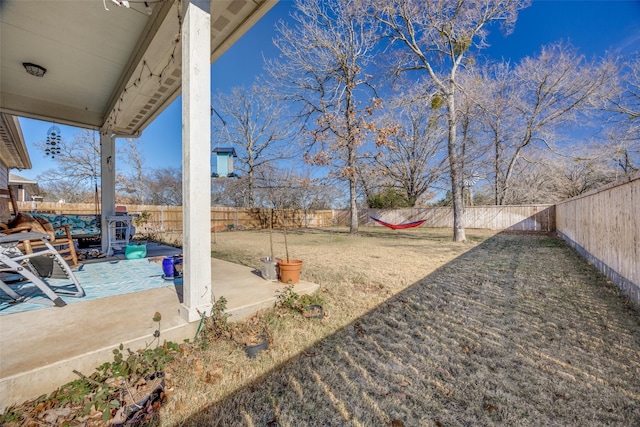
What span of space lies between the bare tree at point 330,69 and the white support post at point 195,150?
843 cm

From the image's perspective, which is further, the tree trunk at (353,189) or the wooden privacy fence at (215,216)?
the wooden privacy fence at (215,216)

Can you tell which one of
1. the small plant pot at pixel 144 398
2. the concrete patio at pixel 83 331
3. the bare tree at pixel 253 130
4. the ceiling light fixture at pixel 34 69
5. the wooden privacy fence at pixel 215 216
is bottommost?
the small plant pot at pixel 144 398

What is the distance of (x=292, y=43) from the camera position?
9.90 metres

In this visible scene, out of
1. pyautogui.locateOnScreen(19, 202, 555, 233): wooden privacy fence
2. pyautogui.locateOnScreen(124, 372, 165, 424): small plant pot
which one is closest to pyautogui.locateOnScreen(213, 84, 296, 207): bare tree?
pyautogui.locateOnScreen(19, 202, 555, 233): wooden privacy fence

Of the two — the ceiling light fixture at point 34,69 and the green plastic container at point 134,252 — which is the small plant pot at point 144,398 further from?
the ceiling light fixture at point 34,69

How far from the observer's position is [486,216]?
43.9ft

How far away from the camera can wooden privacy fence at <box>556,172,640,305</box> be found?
276 centimetres

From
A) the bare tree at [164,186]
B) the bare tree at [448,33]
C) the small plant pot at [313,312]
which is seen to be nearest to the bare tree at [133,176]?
the bare tree at [164,186]

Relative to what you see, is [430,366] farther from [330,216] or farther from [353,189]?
[330,216]

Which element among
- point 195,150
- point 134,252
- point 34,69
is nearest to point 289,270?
point 195,150

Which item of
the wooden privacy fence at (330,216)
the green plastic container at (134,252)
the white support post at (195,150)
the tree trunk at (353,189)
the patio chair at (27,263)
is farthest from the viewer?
the wooden privacy fence at (330,216)

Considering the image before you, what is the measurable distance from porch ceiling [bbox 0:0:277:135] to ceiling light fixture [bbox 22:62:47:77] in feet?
0.15

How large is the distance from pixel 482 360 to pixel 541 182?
19.3m

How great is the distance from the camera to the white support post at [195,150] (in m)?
1.86
